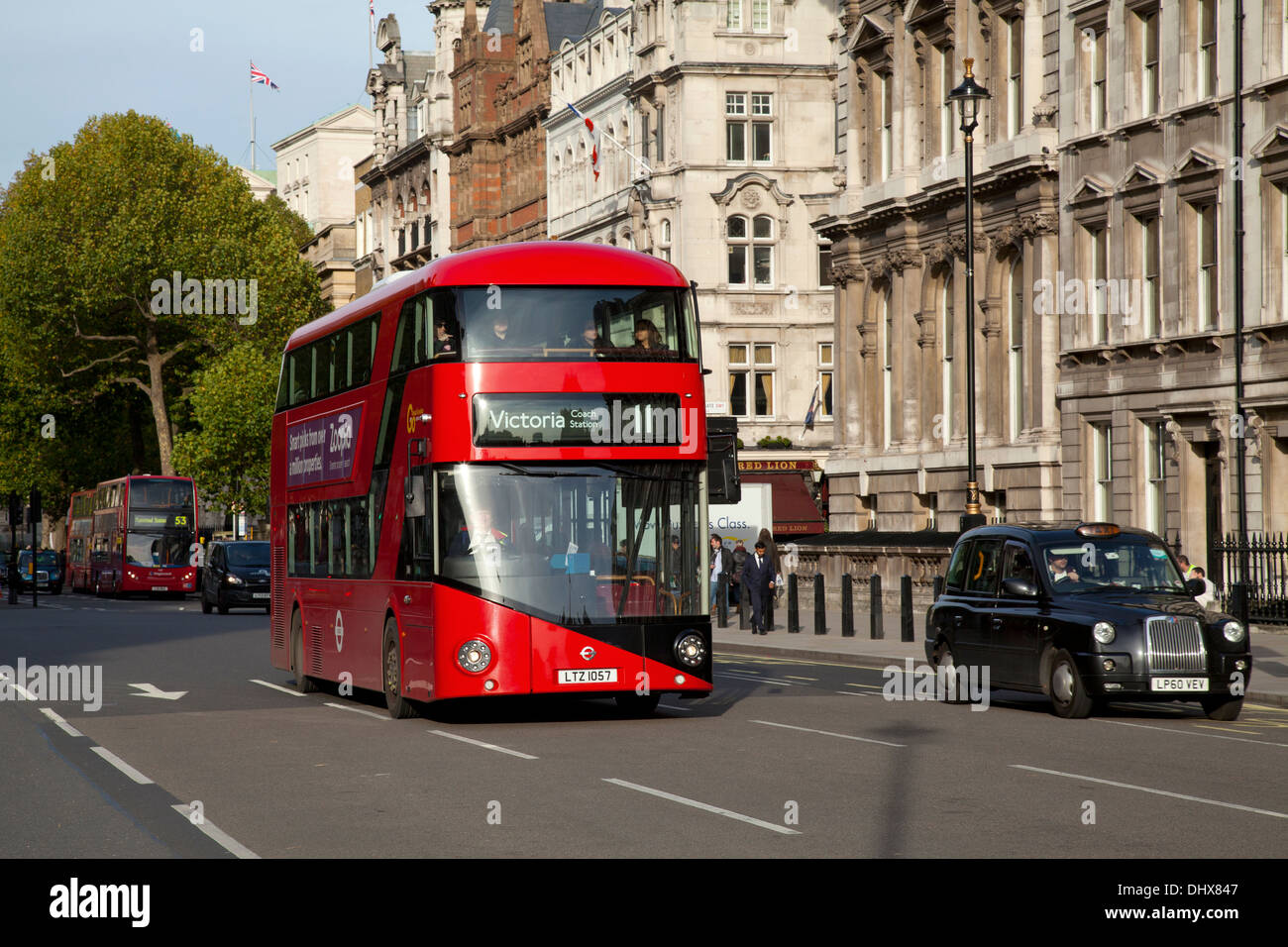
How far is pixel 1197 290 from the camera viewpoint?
35.7 m

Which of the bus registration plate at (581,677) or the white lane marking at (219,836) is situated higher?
the bus registration plate at (581,677)

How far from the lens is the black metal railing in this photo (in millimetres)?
30984

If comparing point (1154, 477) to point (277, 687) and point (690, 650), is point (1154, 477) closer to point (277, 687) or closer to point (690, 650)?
point (277, 687)

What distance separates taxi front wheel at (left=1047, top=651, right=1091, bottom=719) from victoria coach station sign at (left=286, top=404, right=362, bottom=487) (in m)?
7.16

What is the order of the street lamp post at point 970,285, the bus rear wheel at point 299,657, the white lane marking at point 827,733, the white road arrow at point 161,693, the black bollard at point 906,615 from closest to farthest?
the white lane marking at point 827,733
the white road arrow at point 161,693
the bus rear wheel at point 299,657
the street lamp post at point 970,285
the black bollard at point 906,615

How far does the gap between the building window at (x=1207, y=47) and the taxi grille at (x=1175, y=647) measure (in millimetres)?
19255

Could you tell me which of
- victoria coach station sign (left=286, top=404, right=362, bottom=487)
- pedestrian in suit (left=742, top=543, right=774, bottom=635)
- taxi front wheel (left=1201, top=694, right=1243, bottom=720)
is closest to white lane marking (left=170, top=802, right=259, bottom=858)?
victoria coach station sign (left=286, top=404, right=362, bottom=487)

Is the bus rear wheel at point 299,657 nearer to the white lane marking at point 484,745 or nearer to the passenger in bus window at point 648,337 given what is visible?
the white lane marking at point 484,745

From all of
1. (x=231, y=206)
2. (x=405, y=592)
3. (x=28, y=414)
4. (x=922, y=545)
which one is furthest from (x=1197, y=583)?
A: (x=28, y=414)

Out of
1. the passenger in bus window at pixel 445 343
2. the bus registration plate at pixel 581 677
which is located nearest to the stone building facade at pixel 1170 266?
the bus registration plate at pixel 581 677

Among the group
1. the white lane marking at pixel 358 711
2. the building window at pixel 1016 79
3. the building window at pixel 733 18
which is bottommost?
the white lane marking at pixel 358 711

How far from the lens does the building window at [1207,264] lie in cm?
3531

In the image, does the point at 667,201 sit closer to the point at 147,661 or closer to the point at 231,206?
the point at 231,206

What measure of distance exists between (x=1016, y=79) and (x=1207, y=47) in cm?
711
